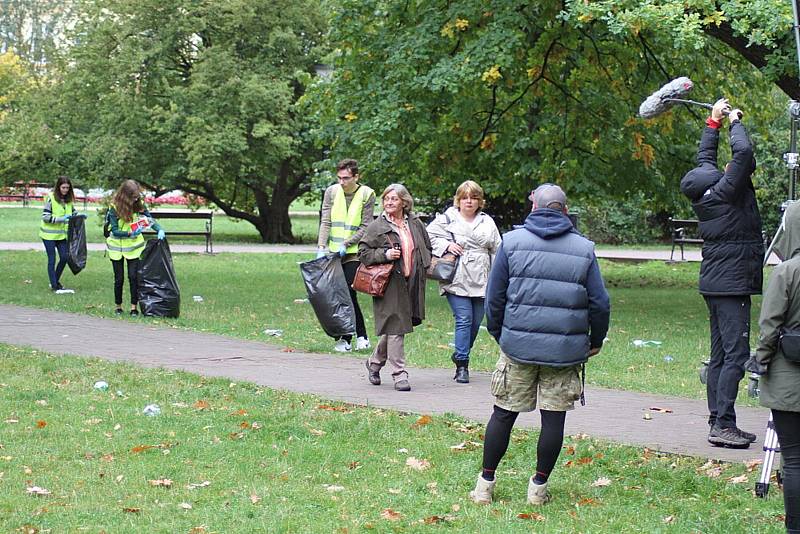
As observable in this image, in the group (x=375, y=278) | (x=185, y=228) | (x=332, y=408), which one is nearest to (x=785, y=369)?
(x=332, y=408)

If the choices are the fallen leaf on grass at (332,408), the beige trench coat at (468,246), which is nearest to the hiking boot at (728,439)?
the fallen leaf on grass at (332,408)

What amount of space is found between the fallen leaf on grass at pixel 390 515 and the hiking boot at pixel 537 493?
73cm

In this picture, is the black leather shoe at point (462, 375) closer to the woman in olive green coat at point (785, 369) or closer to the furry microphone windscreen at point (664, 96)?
the furry microphone windscreen at point (664, 96)

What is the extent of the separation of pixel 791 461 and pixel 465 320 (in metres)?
4.79

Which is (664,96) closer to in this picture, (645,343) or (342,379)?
(342,379)

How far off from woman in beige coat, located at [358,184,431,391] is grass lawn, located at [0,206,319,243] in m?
24.1

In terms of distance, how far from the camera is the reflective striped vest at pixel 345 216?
1127cm

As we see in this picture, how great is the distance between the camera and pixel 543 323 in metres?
5.91

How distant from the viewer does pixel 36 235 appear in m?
35.5

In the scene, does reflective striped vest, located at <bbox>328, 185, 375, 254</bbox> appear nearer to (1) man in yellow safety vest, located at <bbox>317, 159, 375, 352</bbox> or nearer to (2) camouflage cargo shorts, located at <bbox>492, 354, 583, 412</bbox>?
(1) man in yellow safety vest, located at <bbox>317, 159, 375, 352</bbox>

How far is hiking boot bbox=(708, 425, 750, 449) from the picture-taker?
283 inches

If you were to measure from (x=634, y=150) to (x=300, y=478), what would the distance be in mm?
12839

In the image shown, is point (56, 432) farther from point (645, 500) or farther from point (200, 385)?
point (645, 500)

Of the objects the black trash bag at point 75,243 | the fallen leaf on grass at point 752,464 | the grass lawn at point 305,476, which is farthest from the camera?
the black trash bag at point 75,243
